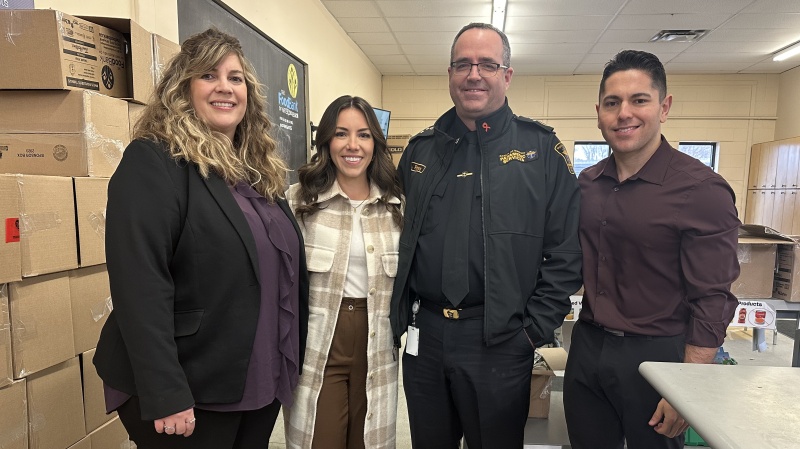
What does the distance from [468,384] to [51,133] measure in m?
1.65

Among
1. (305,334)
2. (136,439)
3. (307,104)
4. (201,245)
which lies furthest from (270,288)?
(307,104)

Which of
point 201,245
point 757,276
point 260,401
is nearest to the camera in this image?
point 201,245

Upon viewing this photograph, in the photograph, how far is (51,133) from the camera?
1.50 meters

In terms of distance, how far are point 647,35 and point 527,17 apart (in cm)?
176

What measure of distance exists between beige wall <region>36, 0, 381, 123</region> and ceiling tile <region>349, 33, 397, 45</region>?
0.37 ft

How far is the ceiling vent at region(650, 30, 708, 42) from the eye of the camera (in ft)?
17.9

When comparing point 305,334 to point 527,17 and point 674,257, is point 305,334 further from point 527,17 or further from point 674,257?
point 527,17

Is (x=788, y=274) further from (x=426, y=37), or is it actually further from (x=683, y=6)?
(x=426, y=37)

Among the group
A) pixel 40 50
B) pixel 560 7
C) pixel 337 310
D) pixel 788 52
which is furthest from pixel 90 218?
pixel 788 52

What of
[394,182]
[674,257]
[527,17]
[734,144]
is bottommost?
[674,257]

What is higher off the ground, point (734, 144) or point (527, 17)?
point (527, 17)

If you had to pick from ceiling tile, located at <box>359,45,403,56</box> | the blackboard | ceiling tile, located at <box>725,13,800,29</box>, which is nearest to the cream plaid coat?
the blackboard

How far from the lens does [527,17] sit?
5.05 metres

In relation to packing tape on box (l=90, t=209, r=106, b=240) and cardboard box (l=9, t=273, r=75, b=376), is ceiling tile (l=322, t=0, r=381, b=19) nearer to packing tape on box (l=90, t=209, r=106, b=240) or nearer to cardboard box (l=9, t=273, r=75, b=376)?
packing tape on box (l=90, t=209, r=106, b=240)
